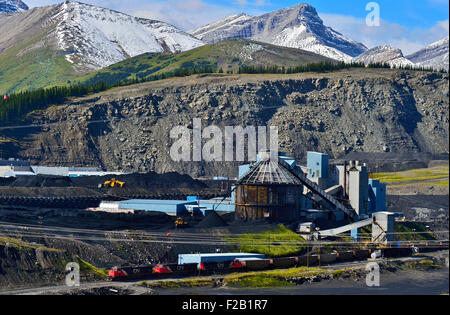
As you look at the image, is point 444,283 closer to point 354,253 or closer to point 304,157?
point 354,253

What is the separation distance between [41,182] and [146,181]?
2225 cm

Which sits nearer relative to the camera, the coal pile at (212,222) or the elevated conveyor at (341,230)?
the coal pile at (212,222)

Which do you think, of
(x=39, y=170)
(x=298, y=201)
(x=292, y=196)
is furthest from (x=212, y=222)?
(x=39, y=170)

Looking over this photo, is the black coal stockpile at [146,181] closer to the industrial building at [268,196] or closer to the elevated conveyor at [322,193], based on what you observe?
the industrial building at [268,196]

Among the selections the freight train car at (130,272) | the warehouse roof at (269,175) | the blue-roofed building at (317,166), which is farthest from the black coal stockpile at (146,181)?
the freight train car at (130,272)

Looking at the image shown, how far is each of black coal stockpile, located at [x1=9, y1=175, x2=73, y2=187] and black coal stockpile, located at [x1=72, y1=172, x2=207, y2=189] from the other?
288 inches

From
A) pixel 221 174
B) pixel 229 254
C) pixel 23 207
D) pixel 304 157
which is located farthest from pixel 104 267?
pixel 304 157

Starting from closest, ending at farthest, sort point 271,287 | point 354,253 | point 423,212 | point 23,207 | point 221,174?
point 271,287 < point 354,253 < point 23,207 < point 423,212 < point 221,174

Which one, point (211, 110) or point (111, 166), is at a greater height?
point (211, 110)

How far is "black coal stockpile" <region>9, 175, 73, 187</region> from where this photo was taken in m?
117

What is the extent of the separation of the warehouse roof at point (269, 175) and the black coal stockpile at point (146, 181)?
124 ft

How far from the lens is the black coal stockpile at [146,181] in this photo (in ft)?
434

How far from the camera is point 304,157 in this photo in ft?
601

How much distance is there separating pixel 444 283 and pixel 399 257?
16.7 m
